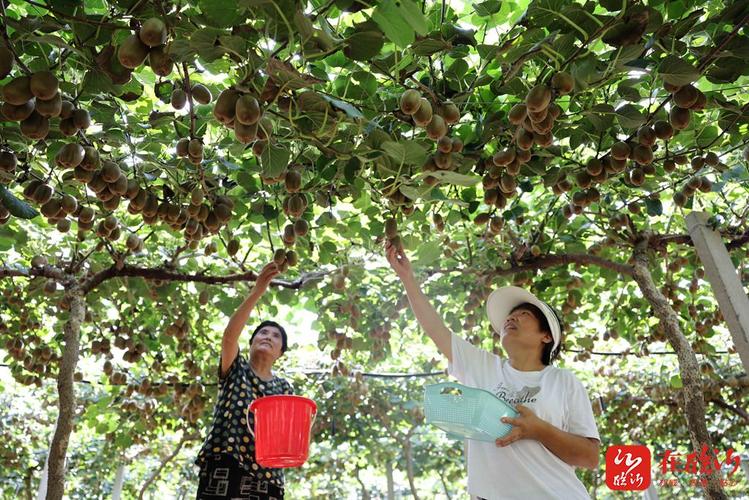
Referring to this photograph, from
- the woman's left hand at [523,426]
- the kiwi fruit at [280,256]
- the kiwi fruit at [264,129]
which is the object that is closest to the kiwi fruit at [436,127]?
the kiwi fruit at [264,129]

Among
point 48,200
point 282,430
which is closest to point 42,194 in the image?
point 48,200

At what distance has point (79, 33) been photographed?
4.91ft

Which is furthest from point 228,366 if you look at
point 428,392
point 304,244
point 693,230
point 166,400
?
point 166,400

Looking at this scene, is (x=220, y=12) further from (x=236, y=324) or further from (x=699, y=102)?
(x=236, y=324)

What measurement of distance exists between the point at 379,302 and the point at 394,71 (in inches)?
110

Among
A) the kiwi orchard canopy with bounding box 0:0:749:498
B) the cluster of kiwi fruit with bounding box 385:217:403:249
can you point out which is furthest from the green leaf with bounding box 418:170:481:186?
the cluster of kiwi fruit with bounding box 385:217:403:249

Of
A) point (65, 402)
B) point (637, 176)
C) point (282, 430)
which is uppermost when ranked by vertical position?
point (637, 176)

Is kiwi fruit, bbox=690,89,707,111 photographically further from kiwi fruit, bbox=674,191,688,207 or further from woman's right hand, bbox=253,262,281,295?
woman's right hand, bbox=253,262,281,295

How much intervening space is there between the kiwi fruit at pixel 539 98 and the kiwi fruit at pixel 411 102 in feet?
0.88

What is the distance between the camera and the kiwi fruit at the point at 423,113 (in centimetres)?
160

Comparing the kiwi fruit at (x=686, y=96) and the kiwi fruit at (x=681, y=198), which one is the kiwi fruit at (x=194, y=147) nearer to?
the kiwi fruit at (x=686, y=96)

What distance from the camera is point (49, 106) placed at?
1484 millimetres

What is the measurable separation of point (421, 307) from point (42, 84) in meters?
1.52

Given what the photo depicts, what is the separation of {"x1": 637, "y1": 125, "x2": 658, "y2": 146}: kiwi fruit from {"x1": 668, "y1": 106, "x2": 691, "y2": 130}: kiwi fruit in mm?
99
